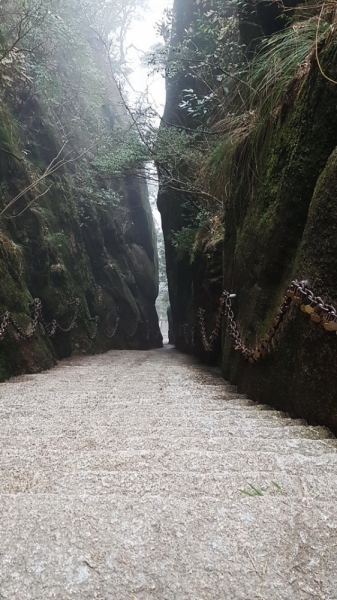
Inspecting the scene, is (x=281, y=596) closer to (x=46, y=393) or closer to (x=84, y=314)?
(x=46, y=393)

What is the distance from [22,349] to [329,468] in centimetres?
534

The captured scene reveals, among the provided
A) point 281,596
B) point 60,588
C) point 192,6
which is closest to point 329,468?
point 281,596

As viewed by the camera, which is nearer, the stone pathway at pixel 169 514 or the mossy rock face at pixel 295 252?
the stone pathway at pixel 169 514

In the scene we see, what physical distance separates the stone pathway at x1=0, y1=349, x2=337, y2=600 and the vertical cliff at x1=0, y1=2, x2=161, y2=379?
3823mm

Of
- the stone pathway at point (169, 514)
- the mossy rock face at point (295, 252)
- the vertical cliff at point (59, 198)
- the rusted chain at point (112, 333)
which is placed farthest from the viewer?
the rusted chain at point (112, 333)

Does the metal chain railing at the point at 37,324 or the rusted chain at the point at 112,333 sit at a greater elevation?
the metal chain railing at the point at 37,324

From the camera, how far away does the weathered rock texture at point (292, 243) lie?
245cm

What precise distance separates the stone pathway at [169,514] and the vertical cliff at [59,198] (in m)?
3.82

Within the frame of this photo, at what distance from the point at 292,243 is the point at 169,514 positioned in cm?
269

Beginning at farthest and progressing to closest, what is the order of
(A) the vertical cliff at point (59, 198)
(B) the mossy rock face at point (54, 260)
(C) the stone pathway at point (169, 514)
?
(A) the vertical cliff at point (59, 198), (B) the mossy rock face at point (54, 260), (C) the stone pathway at point (169, 514)

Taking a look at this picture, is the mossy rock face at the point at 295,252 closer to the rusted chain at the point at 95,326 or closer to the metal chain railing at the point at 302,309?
the metal chain railing at the point at 302,309

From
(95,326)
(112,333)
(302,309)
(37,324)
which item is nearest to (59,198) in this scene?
(95,326)

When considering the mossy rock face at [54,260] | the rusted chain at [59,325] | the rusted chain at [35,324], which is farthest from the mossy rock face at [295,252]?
the rusted chain at [59,325]

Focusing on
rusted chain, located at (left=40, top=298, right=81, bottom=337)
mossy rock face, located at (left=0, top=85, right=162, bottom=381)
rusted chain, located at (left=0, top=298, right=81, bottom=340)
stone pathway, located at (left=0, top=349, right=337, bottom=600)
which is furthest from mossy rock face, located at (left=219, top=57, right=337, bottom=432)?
rusted chain, located at (left=40, top=298, right=81, bottom=337)
